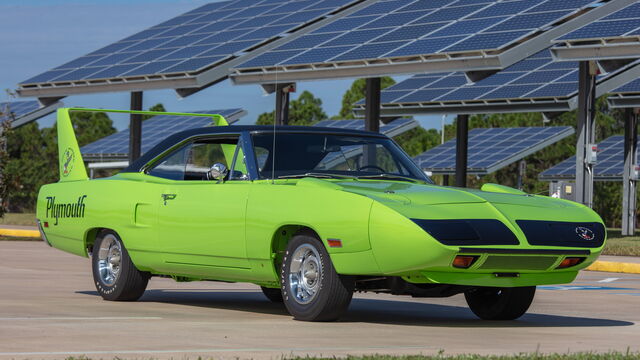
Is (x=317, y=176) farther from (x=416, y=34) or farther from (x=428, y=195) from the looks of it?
(x=416, y=34)

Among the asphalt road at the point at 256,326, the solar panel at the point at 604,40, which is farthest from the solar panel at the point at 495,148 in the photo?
the asphalt road at the point at 256,326

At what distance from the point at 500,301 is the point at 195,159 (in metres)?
2.98

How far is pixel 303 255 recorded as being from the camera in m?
9.68

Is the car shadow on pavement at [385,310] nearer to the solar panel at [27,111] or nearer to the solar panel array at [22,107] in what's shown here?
the solar panel at [27,111]

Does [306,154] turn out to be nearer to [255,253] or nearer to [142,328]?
[255,253]

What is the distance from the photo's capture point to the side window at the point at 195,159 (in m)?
11.4

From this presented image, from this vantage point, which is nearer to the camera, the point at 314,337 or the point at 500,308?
the point at 314,337

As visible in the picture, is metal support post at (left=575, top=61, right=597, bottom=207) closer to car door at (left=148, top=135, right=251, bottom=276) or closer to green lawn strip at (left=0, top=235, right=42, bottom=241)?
green lawn strip at (left=0, top=235, right=42, bottom=241)

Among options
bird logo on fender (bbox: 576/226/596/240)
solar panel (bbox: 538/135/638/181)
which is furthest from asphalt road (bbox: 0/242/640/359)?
solar panel (bbox: 538/135/638/181)

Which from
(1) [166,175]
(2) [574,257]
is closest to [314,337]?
(2) [574,257]

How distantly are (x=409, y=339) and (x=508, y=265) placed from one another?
3.68ft

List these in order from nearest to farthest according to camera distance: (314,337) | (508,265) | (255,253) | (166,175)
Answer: (314,337) < (508,265) < (255,253) < (166,175)

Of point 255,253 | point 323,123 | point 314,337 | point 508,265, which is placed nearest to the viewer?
point 314,337

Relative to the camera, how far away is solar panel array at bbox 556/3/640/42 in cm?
2336
